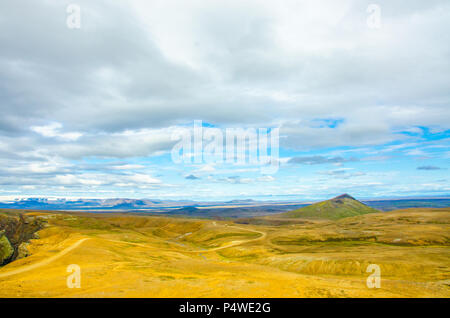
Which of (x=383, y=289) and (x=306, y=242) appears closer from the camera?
(x=383, y=289)

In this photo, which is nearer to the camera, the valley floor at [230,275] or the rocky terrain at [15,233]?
the valley floor at [230,275]

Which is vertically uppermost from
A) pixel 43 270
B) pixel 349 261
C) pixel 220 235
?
pixel 43 270

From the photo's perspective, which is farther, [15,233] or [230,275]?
[15,233]

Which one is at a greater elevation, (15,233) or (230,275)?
(230,275)

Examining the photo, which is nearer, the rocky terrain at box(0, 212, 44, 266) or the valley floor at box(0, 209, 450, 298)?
the valley floor at box(0, 209, 450, 298)

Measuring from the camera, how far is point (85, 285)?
148ft

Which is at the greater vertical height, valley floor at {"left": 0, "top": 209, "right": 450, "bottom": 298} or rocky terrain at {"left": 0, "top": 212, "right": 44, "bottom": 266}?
valley floor at {"left": 0, "top": 209, "right": 450, "bottom": 298}

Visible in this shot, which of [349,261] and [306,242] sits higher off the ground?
[349,261]

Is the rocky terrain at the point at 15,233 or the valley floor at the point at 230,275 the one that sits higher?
the valley floor at the point at 230,275
